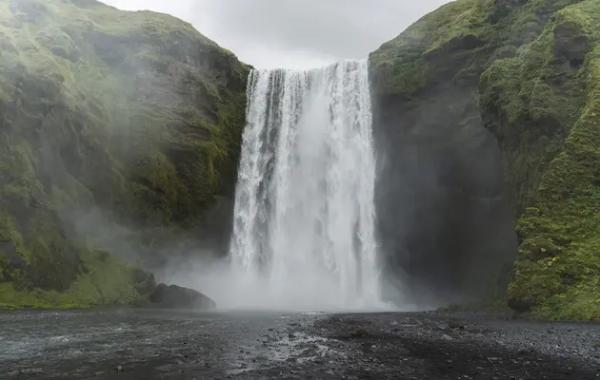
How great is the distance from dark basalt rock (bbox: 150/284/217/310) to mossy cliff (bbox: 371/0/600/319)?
24202 millimetres

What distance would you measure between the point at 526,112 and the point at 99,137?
4030 centimetres

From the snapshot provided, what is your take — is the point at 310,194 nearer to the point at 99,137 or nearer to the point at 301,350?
the point at 99,137

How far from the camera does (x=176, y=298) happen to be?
45812 millimetres

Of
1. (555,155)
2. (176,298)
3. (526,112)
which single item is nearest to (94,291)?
(176,298)

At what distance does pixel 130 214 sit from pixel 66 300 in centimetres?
1419

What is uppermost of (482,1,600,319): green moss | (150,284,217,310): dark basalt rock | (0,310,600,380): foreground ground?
(482,1,600,319): green moss

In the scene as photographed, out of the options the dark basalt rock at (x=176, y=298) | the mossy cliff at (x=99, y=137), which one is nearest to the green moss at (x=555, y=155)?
the dark basalt rock at (x=176, y=298)

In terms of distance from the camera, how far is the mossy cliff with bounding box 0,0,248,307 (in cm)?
4375

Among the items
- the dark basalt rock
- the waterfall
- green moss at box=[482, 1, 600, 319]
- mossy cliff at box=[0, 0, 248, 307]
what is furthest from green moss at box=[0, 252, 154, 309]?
green moss at box=[482, 1, 600, 319]

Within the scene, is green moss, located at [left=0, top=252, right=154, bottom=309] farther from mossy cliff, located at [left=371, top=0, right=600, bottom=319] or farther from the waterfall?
mossy cliff, located at [left=371, top=0, right=600, bottom=319]

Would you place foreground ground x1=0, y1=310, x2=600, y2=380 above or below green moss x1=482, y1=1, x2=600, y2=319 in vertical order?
below

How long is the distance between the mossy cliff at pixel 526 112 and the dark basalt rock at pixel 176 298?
24202 millimetres

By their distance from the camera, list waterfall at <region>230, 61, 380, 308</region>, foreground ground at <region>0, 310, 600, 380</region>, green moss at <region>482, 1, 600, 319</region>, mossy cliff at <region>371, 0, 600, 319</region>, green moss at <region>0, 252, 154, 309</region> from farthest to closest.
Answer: waterfall at <region>230, 61, 380, 308</region> < green moss at <region>0, 252, 154, 309</region> < mossy cliff at <region>371, 0, 600, 319</region> < green moss at <region>482, 1, 600, 319</region> < foreground ground at <region>0, 310, 600, 380</region>

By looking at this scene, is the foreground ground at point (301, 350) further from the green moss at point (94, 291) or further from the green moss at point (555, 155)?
the green moss at point (94, 291)
